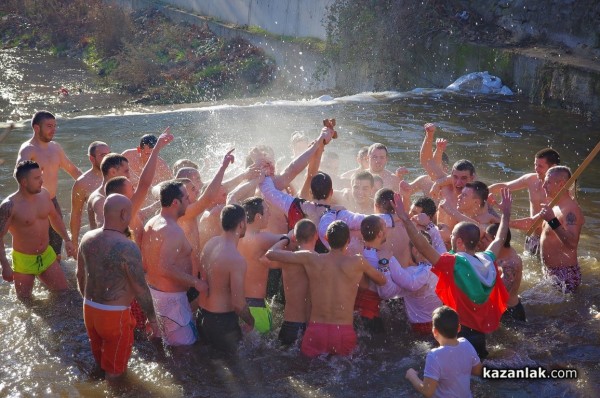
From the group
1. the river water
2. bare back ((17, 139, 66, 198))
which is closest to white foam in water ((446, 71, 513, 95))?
the river water

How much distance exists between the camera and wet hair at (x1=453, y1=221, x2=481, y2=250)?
5.66 m

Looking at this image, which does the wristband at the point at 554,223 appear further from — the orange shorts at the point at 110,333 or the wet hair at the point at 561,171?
the orange shorts at the point at 110,333

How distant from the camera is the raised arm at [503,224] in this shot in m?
5.80

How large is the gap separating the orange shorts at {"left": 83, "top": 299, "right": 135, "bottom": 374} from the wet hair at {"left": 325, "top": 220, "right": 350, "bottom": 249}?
176 centimetres

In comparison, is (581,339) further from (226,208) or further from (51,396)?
(51,396)

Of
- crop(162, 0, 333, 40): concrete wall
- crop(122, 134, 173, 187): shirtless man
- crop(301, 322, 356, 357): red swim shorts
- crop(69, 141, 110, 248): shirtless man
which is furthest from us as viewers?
crop(162, 0, 333, 40): concrete wall

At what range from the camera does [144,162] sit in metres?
8.35

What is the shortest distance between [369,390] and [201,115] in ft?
36.3

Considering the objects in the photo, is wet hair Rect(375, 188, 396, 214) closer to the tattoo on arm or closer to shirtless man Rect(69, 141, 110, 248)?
shirtless man Rect(69, 141, 110, 248)

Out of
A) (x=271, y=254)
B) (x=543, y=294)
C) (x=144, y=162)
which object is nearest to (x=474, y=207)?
(x=543, y=294)

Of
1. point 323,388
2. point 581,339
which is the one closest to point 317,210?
point 323,388

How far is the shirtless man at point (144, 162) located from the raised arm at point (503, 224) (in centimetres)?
413

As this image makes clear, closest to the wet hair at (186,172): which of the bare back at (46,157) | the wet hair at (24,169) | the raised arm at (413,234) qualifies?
the wet hair at (24,169)

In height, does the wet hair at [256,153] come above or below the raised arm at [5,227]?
above
